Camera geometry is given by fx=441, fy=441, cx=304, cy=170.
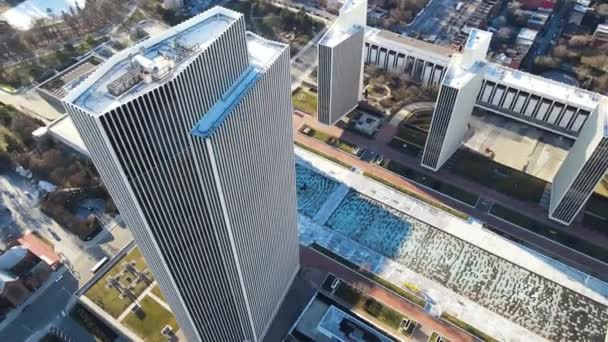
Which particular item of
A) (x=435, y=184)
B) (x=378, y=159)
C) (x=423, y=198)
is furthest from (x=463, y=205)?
(x=378, y=159)

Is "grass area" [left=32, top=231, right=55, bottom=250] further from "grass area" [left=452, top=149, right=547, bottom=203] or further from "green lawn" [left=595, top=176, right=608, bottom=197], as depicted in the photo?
"green lawn" [left=595, top=176, right=608, bottom=197]

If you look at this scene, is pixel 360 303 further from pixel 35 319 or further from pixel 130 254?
pixel 35 319

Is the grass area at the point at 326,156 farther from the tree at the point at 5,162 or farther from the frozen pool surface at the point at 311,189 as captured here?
the tree at the point at 5,162

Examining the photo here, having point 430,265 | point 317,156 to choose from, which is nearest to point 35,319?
point 317,156

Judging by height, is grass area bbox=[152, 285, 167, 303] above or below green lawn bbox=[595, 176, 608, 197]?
below

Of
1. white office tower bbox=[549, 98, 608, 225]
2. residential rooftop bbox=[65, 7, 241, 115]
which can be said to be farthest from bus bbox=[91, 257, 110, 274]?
white office tower bbox=[549, 98, 608, 225]
